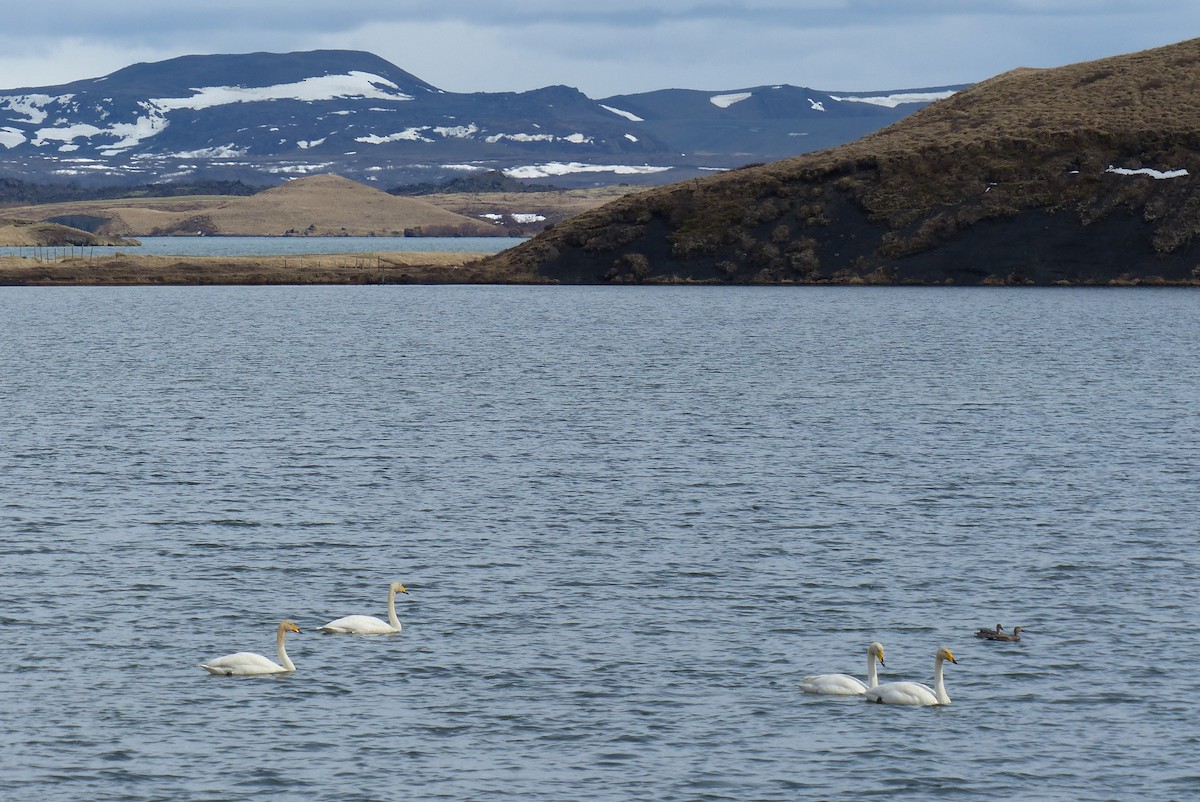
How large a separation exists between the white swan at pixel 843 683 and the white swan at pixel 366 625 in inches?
346

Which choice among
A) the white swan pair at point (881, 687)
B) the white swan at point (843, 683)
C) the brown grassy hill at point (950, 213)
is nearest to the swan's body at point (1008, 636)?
the white swan pair at point (881, 687)

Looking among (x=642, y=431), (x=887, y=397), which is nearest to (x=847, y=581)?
(x=642, y=431)

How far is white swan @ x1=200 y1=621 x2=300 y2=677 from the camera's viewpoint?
1282 inches

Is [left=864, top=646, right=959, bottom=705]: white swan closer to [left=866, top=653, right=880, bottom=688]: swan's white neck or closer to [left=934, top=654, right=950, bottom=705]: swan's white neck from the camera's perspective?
[left=934, top=654, right=950, bottom=705]: swan's white neck

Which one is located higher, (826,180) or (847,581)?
(826,180)

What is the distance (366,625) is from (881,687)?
10.6 m

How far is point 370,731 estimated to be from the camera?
29.5 meters

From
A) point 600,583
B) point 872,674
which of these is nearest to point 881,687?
point 872,674

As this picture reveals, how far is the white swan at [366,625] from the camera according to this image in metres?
35.5

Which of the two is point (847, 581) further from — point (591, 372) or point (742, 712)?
point (591, 372)

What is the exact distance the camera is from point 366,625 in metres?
35.5

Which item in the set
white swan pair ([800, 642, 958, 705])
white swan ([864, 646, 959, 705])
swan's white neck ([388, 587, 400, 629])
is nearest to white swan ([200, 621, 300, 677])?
swan's white neck ([388, 587, 400, 629])

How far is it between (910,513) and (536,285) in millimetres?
139353

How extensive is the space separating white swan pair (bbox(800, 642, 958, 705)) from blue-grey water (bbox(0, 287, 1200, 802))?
282 mm
